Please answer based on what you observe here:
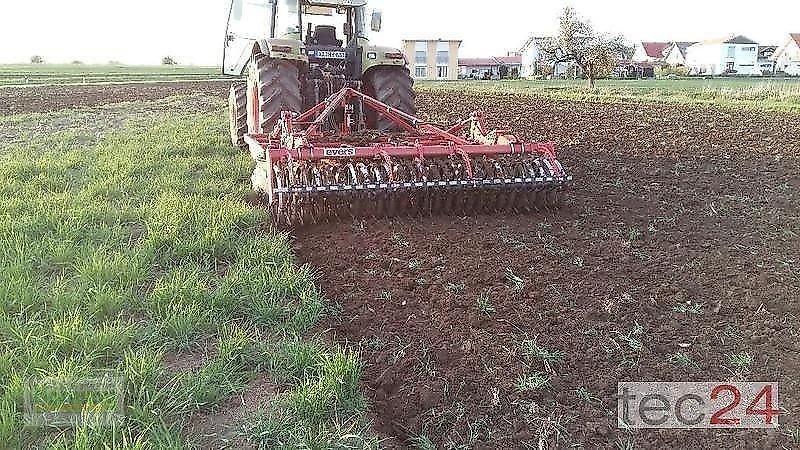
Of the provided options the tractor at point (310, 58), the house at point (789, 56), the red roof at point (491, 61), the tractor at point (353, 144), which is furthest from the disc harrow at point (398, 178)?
the house at point (789, 56)

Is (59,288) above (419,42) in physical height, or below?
below

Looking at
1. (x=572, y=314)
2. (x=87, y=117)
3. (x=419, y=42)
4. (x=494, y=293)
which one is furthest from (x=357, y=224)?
(x=419, y=42)

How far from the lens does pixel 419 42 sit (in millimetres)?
65188

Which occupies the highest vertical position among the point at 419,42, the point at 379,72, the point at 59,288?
the point at 419,42

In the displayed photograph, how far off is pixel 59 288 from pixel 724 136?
9906 millimetres

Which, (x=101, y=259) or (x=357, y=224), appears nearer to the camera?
(x=101, y=259)

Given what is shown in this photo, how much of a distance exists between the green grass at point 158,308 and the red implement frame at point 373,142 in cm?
62

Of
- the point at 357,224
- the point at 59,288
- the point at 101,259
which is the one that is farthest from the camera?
the point at 357,224

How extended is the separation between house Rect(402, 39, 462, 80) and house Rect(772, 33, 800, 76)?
31.2 meters

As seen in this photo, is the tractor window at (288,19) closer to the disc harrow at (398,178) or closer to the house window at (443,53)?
the disc harrow at (398,178)

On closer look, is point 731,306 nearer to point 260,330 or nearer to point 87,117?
point 260,330

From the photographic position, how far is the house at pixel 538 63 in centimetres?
3622

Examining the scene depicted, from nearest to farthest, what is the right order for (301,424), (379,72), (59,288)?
1. (301,424)
2. (59,288)
3. (379,72)

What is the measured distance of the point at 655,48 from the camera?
271 feet
